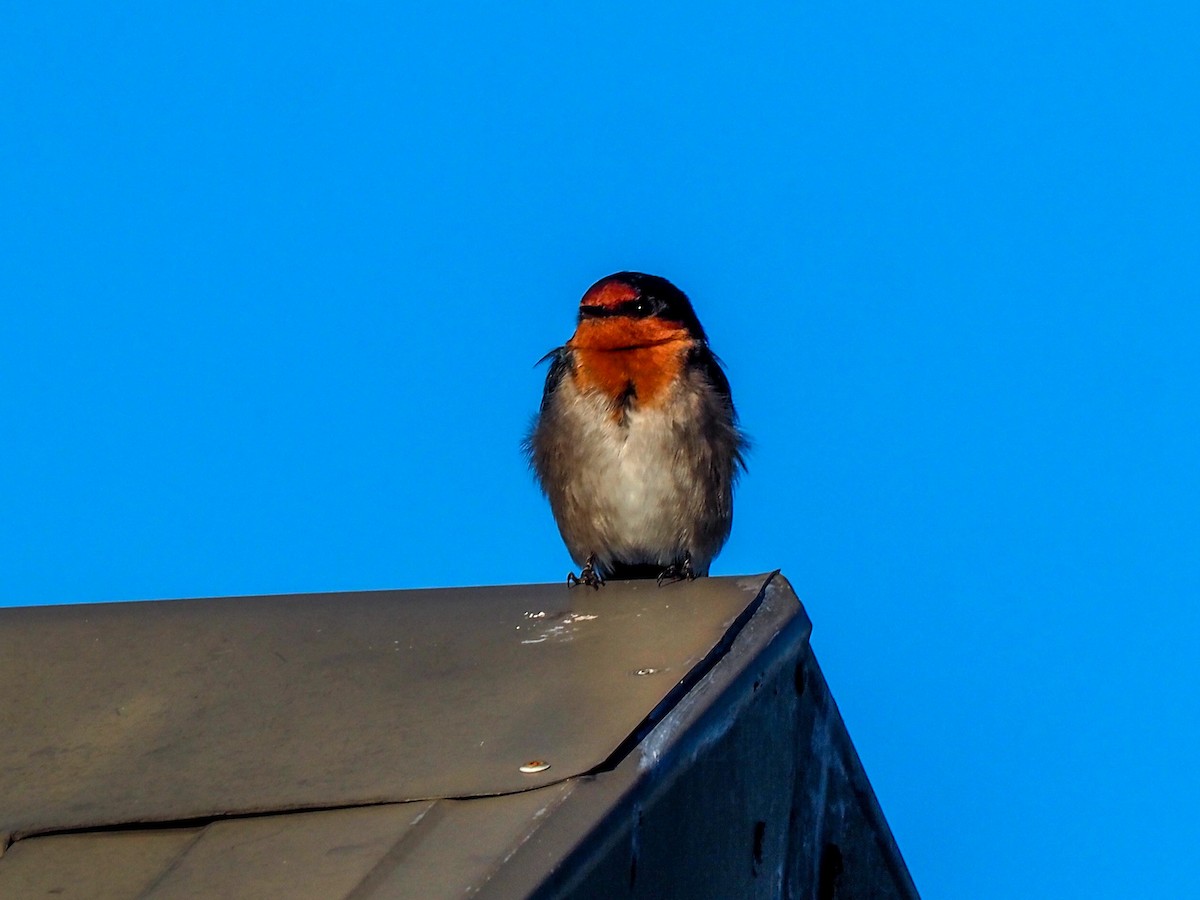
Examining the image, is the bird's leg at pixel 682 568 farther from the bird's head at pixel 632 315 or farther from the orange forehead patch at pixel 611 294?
the orange forehead patch at pixel 611 294

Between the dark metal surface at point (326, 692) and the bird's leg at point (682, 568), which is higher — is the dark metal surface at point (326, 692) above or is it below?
below

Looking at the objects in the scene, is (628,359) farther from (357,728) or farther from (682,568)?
(357,728)

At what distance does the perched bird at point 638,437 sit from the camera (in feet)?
19.9

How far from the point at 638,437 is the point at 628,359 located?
0.98 ft

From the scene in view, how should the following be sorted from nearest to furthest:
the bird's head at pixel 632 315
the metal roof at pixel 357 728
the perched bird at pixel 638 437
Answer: the metal roof at pixel 357 728
the perched bird at pixel 638 437
the bird's head at pixel 632 315

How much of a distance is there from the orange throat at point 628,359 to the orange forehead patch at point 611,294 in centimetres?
10

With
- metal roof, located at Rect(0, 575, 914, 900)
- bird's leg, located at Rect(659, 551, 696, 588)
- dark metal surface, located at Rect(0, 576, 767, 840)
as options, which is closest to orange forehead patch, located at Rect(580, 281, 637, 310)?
bird's leg, located at Rect(659, 551, 696, 588)

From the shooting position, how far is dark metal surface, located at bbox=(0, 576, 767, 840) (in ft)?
9.54

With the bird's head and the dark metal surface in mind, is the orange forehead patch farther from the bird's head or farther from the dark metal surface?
the dark metal surface

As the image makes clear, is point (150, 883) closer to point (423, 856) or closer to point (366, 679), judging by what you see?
point (423, 856)

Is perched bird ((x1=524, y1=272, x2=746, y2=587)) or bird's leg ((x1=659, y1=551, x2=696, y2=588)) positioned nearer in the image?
perched bird ((x1=524, y1=272, x2=746, y2=587))

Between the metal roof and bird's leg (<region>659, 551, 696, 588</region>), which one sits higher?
bird's leg (<region>659, 551, 696, 588</region>)

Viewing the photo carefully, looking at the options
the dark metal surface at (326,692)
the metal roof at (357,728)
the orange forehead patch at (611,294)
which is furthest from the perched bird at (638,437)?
the dark metal surface at (326,692)

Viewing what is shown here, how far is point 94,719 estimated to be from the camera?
3.44 meters
